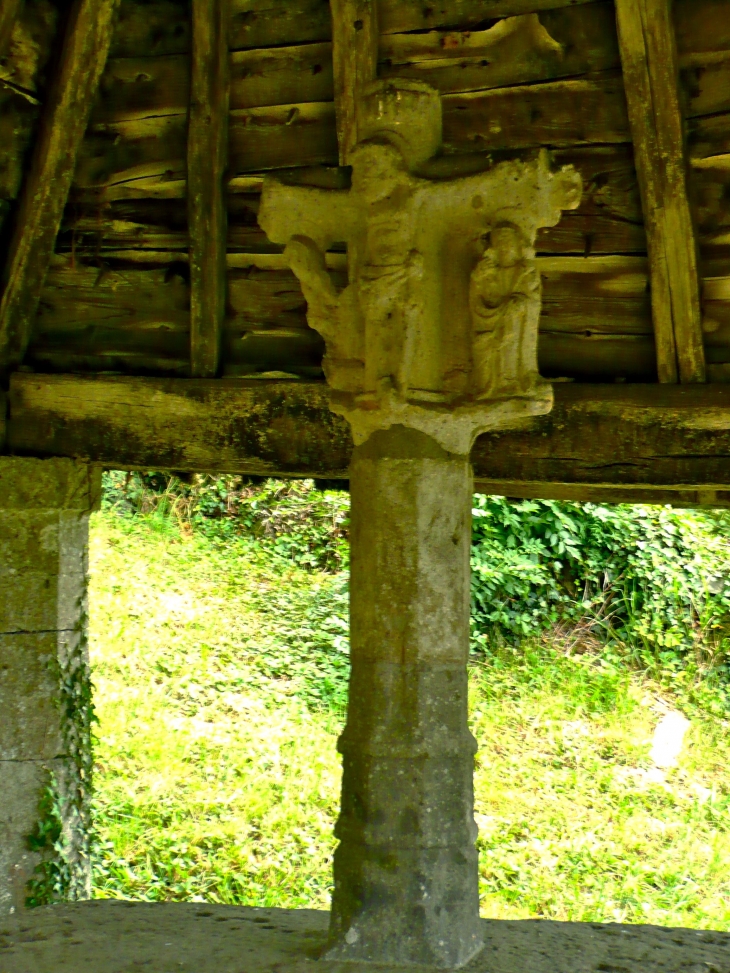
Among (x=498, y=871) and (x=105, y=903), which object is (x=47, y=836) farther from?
(x=498, y=871)

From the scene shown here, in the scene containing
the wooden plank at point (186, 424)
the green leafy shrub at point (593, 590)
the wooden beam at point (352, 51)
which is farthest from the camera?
the green leafy shrub at point (593, 590)

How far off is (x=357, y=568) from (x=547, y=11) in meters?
2.04

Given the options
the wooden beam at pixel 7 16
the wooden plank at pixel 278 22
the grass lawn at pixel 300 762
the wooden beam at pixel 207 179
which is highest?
the wooden plank at pixel 278 22

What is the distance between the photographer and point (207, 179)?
3.56 meters

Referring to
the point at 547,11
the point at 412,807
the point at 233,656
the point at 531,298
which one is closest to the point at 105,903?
the point at 412,807

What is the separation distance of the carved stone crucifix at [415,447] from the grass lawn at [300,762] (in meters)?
3.14

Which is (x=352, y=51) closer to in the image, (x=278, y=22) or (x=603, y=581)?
(x=278, y=22)

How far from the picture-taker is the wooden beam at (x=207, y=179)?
347 centimetres

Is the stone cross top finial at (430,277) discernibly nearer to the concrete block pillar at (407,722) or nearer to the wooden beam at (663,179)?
the concrete block pillar at (407,722)

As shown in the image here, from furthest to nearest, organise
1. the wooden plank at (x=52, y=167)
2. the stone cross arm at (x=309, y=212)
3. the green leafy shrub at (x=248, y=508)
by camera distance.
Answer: the green leafy shrub at (x=248, y=508) → the wooden plank at (x=52, y=167) → the stone cross arm at (x=309, y=212)

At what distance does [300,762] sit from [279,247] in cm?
369

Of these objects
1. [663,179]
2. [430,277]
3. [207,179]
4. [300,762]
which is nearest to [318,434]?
[207,179]

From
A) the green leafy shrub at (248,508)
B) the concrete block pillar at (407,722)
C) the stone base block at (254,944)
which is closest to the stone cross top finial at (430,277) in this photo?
the concrete block pillar at (407,722)

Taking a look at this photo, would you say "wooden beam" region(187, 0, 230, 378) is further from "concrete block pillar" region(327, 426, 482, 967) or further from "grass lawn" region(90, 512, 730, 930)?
"grass lawn" region(90, 512, 730, 930)
